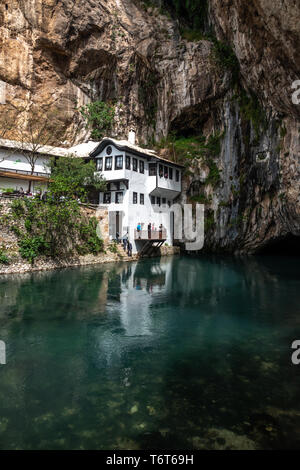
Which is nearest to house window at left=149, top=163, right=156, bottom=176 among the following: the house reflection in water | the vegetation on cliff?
the vegetation on cliff

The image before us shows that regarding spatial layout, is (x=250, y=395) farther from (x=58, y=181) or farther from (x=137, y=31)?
(x=137, y=31)

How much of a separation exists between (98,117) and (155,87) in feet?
30.0

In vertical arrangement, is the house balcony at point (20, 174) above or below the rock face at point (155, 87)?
below

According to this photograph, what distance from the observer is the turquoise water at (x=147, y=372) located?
5.32 meters

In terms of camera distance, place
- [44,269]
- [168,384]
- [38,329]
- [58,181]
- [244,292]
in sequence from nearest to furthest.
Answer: [168,384] → [38,329] → [244,292] → [44,269] → [58,181]

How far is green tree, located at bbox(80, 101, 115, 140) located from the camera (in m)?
40.7

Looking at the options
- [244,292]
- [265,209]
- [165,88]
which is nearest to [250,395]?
[244,292]

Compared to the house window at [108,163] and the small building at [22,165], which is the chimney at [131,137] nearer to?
the house window at [108,163]

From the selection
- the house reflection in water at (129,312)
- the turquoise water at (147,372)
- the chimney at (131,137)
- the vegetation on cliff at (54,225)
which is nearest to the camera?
the turquoise water at (147,372)

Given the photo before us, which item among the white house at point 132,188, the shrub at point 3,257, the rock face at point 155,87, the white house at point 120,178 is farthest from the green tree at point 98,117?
the shrub at point 3,257

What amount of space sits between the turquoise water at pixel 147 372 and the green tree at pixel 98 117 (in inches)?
1170

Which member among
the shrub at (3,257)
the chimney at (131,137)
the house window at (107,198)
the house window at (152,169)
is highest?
the chimney at (131,137)

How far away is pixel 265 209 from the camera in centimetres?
3612
